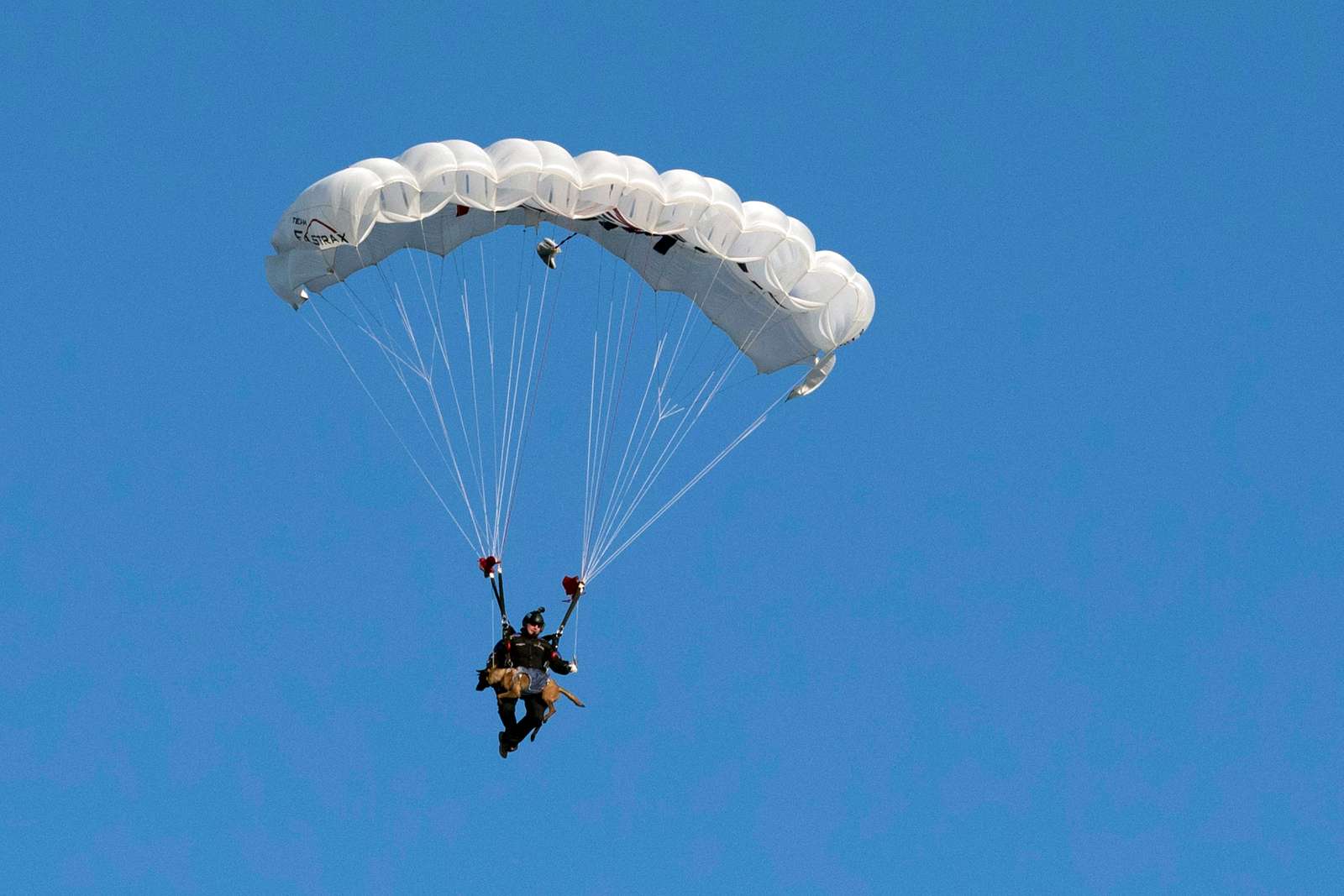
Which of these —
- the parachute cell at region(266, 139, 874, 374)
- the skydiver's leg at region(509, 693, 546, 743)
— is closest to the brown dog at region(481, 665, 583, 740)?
the skydiver's leg at region(509, 693, 546, 743)

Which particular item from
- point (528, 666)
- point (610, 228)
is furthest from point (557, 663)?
point (610, 228)

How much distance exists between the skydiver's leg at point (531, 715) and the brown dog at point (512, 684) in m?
0.04

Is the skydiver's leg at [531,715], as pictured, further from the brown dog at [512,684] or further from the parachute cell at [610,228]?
the parachute cell at [610,228]

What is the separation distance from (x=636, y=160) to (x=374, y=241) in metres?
3.07

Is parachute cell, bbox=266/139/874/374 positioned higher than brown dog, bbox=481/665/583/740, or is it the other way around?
parachute cell, bbox=266/139/874/374

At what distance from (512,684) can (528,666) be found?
30 cm

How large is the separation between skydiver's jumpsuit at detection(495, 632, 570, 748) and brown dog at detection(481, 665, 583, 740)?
0.04m

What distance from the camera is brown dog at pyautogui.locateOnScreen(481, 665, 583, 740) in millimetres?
25312

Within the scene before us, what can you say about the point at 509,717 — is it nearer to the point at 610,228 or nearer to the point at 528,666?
the point at 528,666

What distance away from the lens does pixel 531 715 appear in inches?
1009

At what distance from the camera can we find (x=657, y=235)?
26328mm

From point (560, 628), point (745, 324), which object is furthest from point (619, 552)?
point (745, 324)

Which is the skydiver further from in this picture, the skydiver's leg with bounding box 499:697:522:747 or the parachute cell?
the parachute cell

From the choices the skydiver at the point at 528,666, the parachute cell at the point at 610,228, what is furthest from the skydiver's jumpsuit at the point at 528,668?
the parachute cell at the point at 610,228
